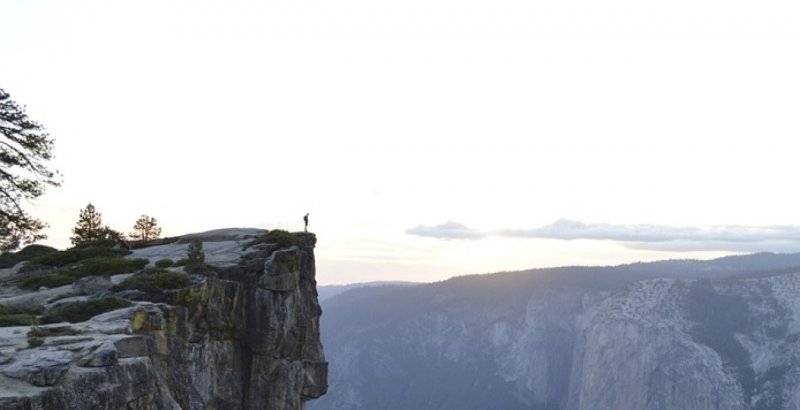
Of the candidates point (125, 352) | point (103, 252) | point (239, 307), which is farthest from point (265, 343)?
point (125, 352)

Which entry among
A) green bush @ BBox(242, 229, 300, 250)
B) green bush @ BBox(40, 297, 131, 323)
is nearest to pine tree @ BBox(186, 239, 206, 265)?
green bush @ BBox(242, 229, 300, 250)

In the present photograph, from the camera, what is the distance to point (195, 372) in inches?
1384

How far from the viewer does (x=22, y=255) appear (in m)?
48.8

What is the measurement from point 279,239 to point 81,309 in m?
17.1

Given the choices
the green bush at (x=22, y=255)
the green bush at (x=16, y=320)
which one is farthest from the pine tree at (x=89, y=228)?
the green bush at (x=16, y=320)

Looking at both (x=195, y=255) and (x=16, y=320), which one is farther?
(x=195, y=255)

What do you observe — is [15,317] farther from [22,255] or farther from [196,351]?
[22,255]

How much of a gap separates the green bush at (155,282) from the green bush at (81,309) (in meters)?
3.75

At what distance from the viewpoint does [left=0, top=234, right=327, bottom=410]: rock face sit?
19.8 meters

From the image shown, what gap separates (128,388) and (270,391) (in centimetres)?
2045

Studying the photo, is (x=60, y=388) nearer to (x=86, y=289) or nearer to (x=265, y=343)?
(x=86, y=289)

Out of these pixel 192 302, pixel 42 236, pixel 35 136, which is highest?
pixel 35 136

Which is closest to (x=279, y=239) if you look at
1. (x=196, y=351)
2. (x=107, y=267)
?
(x=107, y=267)

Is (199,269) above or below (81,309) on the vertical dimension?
above
